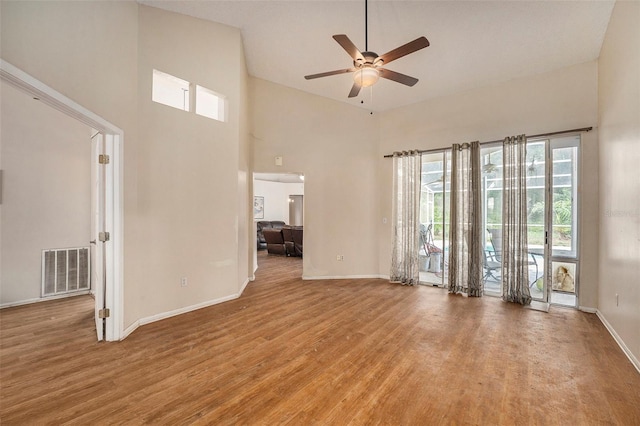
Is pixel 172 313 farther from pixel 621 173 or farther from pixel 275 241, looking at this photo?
pixel 621 173

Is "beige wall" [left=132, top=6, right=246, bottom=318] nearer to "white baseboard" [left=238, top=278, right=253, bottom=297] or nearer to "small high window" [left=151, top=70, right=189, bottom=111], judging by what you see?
"white baseboard" [left=238, top=278, right=253, bottom=297]

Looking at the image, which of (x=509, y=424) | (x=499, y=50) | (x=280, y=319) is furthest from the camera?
(x=499, y=50)

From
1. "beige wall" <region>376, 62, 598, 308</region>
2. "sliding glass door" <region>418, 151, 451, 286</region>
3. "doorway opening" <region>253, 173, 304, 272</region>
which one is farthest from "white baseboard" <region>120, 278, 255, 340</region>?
"doorway opening" <region>253, 173, 304, 272</region>

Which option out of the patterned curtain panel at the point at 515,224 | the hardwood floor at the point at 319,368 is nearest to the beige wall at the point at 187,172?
the hardwood floor at the point at 319,368

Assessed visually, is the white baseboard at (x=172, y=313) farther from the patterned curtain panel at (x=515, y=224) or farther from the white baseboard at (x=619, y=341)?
the white baseboard at (x=619, y=341)

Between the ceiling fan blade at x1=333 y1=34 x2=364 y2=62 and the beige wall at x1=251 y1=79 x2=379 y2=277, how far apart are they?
2780 millimetres

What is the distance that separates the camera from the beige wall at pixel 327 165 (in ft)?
17.0

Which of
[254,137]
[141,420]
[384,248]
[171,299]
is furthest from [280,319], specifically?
[254,137]

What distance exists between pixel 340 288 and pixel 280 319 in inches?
64.2

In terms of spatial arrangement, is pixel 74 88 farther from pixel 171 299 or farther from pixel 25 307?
pixel 25 307

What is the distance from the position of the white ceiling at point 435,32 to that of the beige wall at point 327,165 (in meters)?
0.96

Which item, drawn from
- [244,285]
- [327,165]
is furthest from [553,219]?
[244,285]

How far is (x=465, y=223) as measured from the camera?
4.43 meters

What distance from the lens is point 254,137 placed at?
511cm
